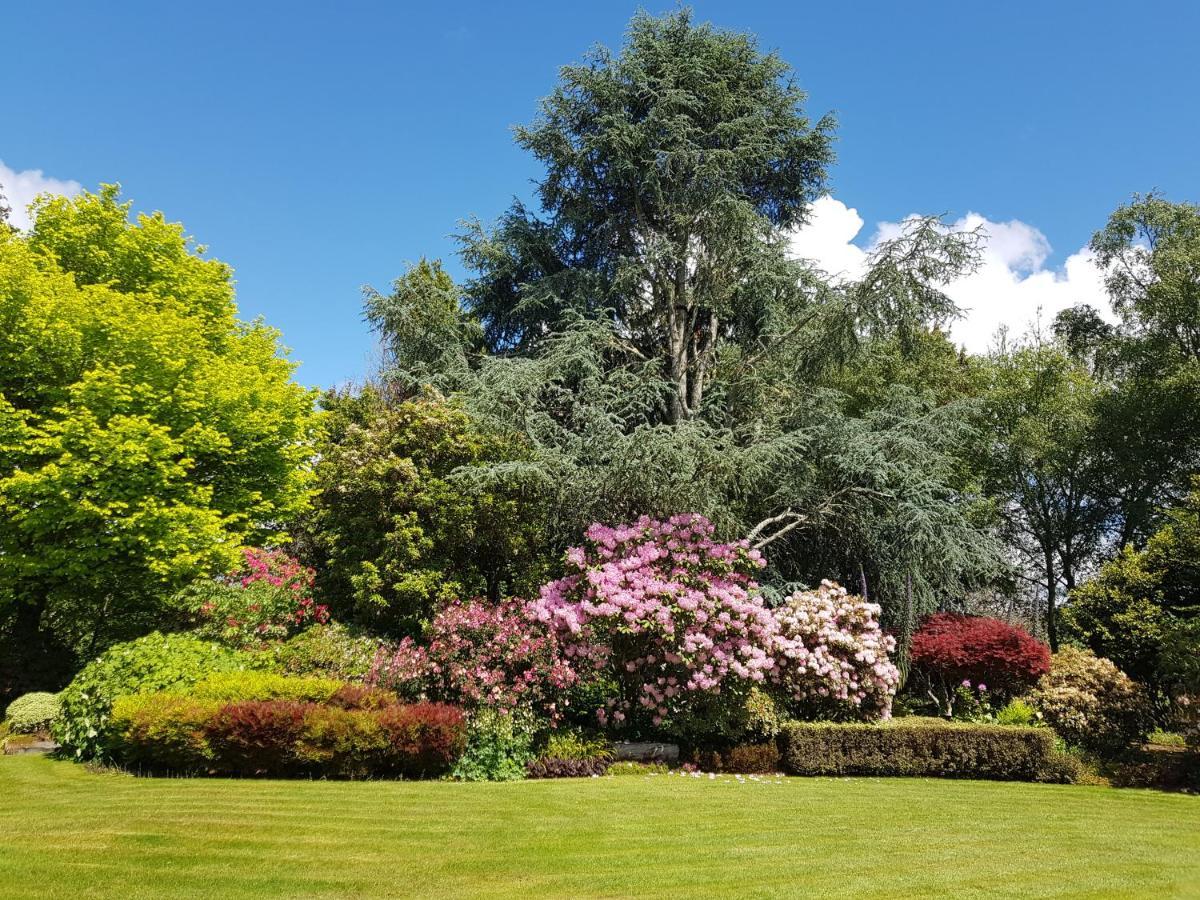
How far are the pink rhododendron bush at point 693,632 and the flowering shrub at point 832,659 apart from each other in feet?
0.07

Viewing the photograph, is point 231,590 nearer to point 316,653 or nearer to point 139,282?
point 316,653

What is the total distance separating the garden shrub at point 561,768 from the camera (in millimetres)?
10320

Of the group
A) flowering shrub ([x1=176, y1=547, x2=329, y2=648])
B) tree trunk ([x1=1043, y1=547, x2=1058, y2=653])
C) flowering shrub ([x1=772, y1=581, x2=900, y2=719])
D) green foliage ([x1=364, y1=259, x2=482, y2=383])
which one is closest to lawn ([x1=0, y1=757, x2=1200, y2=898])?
flowering shrub ([x1=772, y1=581, x2=900, y2=719])

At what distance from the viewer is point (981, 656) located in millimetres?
14594

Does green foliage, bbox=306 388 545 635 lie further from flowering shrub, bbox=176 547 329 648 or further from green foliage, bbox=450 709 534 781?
green foliage, bbox=450 709 534 781

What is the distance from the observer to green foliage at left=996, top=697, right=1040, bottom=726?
13.8m

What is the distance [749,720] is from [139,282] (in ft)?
48.3

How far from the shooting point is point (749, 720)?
38.5 feet

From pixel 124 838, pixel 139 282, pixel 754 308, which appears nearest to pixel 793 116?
pixel 754 308

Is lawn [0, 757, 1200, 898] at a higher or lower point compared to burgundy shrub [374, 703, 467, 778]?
lower

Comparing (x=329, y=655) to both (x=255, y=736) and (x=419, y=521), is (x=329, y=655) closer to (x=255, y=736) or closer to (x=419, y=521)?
(x=419, y=521)

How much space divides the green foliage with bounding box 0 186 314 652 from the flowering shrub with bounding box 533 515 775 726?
6.95 metres

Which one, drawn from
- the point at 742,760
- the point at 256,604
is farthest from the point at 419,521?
the point at 742,760

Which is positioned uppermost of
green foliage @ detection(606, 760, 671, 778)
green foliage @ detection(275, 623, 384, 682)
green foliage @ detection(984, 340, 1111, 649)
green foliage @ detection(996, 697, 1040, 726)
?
green foliage @ detection(984, 340, 1111, 649)
